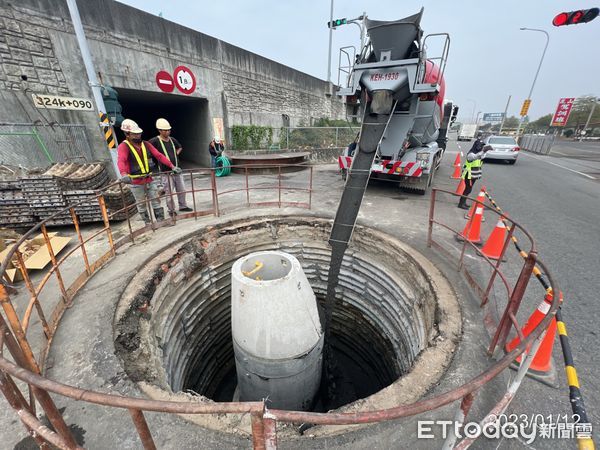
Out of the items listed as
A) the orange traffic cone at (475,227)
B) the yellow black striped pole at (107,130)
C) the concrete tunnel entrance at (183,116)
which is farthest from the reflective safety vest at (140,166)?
the concrete tunnel entrance at (183,116)

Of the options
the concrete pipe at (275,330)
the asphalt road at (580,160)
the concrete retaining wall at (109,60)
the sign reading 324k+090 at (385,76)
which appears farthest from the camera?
the asphalt road at (580,160)

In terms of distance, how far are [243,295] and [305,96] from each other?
17.2 metres

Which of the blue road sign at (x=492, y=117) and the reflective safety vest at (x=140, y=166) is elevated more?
the blue road sign at (x=492, y=117)

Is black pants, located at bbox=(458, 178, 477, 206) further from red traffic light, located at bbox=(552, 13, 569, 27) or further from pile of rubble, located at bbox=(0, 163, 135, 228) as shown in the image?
pile of rubble, located at bbox=(0, 163, 135, 228)

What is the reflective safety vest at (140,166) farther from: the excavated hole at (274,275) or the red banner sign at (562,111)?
the red banner sign at (562,111)

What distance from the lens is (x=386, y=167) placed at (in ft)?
23.2

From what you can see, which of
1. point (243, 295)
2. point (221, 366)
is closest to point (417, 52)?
point (243, 295)

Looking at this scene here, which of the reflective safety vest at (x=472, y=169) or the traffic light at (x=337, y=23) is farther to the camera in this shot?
the traffic light at (x=337, y=23)

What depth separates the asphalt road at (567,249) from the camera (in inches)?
88.6

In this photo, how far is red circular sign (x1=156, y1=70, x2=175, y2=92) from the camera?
357 inches

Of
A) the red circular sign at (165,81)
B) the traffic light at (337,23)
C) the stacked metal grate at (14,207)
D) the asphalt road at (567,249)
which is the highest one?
the traffic light at (337,23)

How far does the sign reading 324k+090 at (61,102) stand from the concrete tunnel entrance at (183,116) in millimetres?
2761

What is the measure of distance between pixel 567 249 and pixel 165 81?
469 inches

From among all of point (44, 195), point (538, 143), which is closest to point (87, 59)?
point (44, 195)
